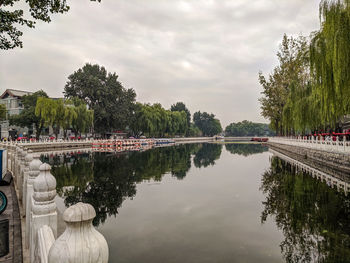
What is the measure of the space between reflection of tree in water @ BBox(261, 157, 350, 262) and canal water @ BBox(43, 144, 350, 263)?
0.01 m

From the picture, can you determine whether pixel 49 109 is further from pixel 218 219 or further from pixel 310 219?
pixel 310 219

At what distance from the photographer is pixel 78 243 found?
114 cm

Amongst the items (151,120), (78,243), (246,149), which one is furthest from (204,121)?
(78,243)

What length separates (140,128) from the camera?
153 ft

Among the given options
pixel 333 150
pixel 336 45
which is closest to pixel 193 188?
pixel 336 45

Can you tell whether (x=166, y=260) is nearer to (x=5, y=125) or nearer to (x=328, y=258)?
(x=328, y=258)

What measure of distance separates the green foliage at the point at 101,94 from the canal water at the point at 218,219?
95.9 ft

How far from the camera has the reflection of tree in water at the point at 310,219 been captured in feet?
13.3

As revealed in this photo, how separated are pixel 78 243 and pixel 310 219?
5783mm

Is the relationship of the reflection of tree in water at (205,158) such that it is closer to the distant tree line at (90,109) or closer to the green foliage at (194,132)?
the distant tree line at (90,109)

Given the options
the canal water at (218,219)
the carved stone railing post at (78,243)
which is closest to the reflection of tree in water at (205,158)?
the canal water at (218,219)

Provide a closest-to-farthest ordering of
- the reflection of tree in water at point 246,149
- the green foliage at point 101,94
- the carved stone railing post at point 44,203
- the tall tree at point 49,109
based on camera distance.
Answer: the carved stone railing post at point 44,203, the reflection of tree in water at point 246,149, the tall tree at point 49,109, the green foliage at point 101,94

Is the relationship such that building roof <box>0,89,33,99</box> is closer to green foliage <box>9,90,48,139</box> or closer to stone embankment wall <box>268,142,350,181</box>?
green foliage <box>9,90,48,139</box>

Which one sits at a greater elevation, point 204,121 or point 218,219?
point 204,121
